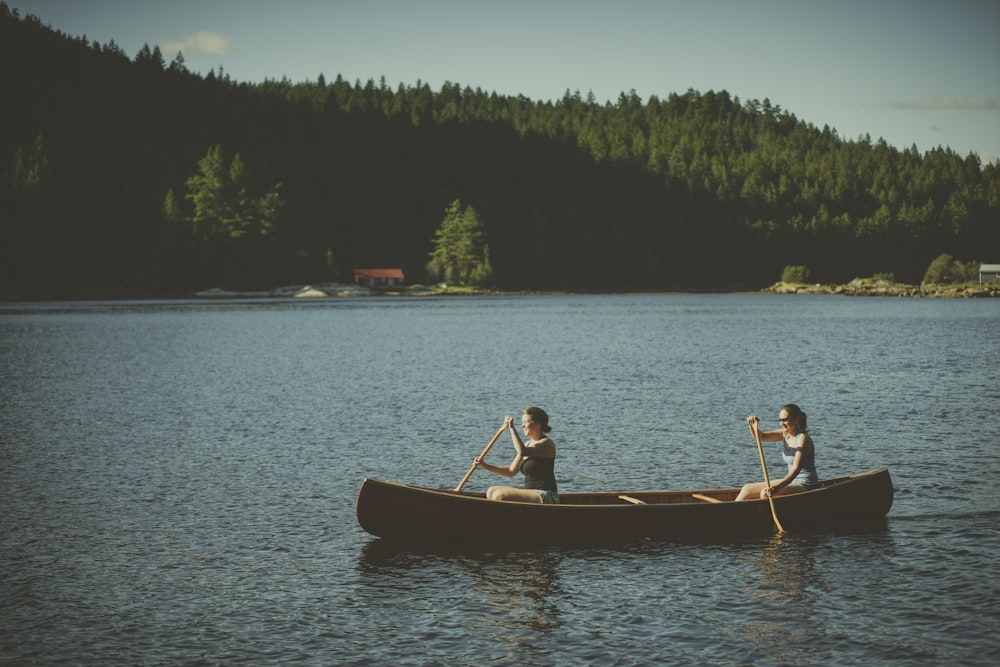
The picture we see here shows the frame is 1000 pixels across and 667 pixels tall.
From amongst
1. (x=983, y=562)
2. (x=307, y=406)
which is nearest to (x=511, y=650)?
(x=983, y=562)

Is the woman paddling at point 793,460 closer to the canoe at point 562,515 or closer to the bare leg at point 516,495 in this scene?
the canoe at point 562,515

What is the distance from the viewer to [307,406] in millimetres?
40625

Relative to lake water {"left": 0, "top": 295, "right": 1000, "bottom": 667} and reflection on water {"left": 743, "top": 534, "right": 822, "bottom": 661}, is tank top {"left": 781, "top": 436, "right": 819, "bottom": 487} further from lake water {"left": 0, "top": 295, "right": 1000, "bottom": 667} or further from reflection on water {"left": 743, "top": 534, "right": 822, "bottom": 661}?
reflection on water {"left": 743, "top": 534, "right": 822, "bottom": 661}

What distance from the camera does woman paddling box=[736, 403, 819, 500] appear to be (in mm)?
19234

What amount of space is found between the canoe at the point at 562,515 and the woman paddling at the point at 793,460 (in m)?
0.41

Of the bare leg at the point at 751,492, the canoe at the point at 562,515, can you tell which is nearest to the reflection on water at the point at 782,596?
the canoe at the point at 562,515

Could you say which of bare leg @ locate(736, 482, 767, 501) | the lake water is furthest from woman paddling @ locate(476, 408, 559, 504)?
bare leg @ locate(736, 482, 767, 501)

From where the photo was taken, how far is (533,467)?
1864cm

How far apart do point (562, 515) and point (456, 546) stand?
6.98 ft

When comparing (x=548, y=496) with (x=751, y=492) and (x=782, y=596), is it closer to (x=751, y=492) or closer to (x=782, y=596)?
(x=751, y=492)

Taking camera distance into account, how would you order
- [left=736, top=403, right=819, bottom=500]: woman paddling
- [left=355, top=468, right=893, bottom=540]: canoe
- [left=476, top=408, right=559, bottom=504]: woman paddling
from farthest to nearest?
1. [left=736, top=403, right=819, bottom=500]: woman paddling
2. [left=476, top=408, right=559, bottom=504]: woman paddling
3. [left=355, top=468, right=893, bottom=540]: canoe

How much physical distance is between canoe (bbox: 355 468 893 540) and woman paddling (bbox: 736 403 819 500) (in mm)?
412

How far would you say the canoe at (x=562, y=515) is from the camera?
18000 mm

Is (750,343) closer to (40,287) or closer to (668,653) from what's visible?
(668,653)
